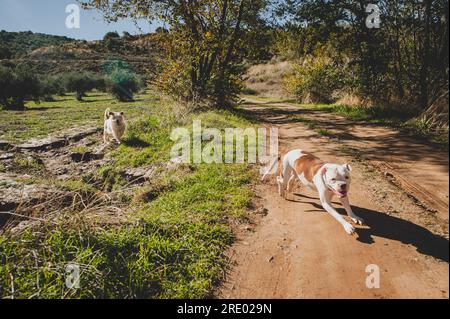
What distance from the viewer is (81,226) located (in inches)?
192

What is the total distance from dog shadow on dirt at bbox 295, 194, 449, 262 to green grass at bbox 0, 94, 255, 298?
6.21 ft

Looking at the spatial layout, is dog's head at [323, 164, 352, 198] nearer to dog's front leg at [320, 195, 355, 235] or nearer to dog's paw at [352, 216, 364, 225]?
dog's front leg at [320, 195, 355, 235]

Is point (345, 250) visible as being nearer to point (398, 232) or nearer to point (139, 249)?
point (398, 232)

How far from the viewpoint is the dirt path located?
3406 mm

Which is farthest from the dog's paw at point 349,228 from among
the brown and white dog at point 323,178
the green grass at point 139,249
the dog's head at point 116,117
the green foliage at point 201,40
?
the green foliage at point 201,40

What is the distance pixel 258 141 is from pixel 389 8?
24.9 ft

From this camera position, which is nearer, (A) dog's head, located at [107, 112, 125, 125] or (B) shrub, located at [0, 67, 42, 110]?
(A) dog's head, located at [107, 112, 125, 125]

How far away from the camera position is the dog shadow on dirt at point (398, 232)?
3807 mm

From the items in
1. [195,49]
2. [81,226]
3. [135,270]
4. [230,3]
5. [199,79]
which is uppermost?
[230,3]

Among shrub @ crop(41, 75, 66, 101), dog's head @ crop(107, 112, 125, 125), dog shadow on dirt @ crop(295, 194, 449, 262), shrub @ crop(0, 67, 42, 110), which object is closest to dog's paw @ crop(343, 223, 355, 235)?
dog shadow on dirt @ crop(295, 194, 449, 262)

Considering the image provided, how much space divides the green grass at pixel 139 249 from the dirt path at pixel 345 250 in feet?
1.46

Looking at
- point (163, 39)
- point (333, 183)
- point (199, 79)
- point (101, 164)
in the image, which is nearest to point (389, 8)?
point (199, 79)

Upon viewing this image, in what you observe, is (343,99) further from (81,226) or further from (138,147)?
(81,226)

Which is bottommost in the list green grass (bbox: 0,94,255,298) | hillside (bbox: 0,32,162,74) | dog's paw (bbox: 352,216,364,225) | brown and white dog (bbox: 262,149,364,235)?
green grass (bbox: 0,94,255,298)
